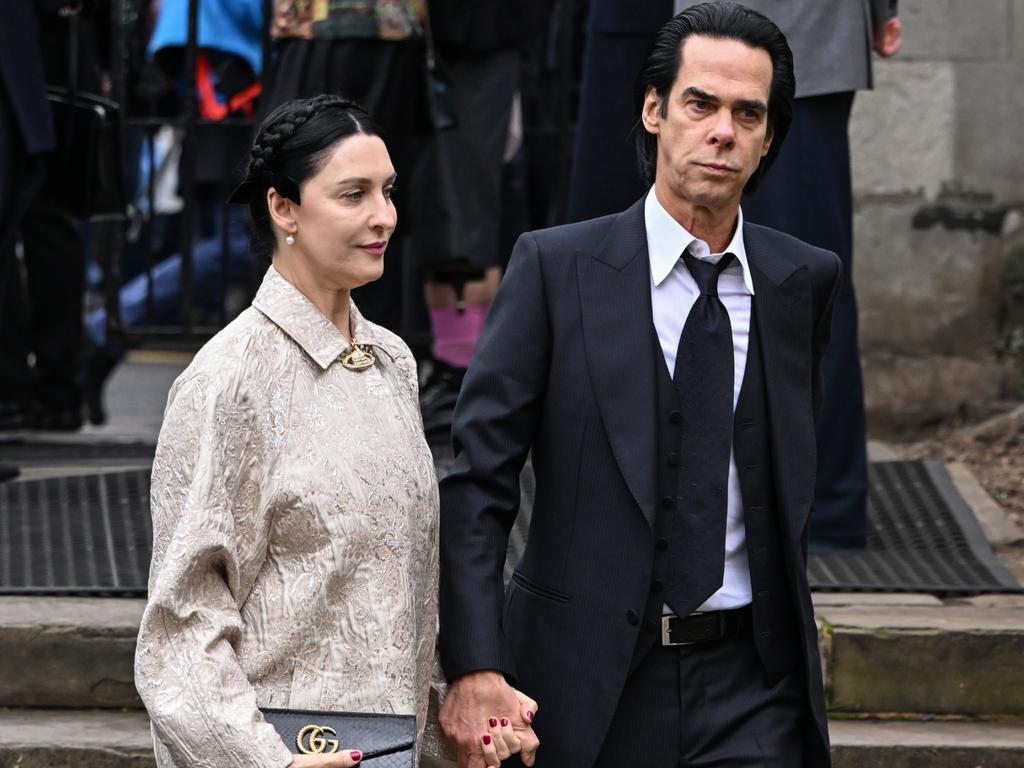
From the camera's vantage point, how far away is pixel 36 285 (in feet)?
22.9

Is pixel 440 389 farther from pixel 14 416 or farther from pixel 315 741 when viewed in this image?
pixel 315 741

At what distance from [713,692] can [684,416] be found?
44 cm

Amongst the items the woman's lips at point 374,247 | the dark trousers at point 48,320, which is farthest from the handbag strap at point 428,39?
the woman's lips at point 374,247

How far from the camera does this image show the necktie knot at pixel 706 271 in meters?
3.12

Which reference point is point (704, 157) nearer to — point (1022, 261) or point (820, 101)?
point (820, 101)

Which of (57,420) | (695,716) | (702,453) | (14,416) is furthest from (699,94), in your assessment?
(57,420)

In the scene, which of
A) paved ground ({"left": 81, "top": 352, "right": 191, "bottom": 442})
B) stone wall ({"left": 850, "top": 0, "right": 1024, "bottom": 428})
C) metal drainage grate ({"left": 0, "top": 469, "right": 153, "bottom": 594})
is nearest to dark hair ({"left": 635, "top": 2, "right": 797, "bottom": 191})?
metal drainage grate ({"left": 0, "top": 469, "right": 153, "bottom": 594})

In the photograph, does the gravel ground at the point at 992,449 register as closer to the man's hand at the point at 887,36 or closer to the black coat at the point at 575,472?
the man's hand at the point at 887,36

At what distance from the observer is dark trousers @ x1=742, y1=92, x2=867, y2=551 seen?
478 centimetres

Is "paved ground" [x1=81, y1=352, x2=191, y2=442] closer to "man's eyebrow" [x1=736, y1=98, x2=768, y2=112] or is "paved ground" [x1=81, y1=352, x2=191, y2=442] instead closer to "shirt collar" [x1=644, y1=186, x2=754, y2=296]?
"shirt collar" [x1=644, y1=186, x2=754, y2=296]

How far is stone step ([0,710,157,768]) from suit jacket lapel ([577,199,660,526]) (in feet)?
5.07

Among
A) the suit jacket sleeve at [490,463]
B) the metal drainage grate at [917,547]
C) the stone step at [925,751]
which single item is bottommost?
the stone step at [925,751]

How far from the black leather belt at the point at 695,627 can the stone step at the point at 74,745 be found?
1.48 metres

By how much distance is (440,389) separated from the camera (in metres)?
6.15
